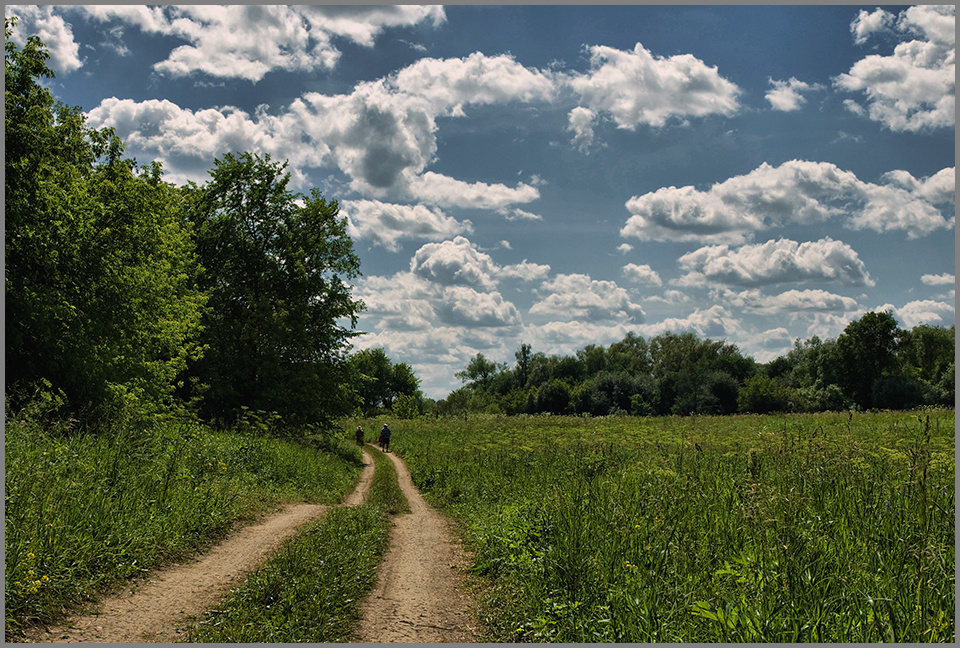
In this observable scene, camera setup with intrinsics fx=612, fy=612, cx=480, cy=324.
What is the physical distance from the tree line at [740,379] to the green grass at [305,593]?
43981 mm

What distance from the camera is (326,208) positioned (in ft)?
109

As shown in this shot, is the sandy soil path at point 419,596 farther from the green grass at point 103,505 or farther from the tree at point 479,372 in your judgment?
the tree at point 479,372

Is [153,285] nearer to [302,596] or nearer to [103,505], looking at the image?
[103,505]

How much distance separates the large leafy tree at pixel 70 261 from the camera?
50.2ft

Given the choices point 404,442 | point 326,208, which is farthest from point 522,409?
point 326,208

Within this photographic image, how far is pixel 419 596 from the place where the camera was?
7184 mm

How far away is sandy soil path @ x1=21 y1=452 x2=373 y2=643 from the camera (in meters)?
5.65

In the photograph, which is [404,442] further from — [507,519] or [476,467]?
[507,519]

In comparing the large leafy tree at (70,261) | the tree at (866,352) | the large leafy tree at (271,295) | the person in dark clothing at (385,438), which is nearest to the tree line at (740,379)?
the tree at (866,352)

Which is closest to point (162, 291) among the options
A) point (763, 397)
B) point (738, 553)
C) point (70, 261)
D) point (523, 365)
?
point (70, 261)

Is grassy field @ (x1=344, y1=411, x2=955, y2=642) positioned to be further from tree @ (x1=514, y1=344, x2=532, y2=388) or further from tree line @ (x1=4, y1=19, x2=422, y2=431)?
tree @ (x1=514, y1=344, x2=532, y2=388)

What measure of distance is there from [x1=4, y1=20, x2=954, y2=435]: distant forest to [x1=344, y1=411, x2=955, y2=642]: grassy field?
1108 cm

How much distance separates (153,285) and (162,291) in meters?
1.53

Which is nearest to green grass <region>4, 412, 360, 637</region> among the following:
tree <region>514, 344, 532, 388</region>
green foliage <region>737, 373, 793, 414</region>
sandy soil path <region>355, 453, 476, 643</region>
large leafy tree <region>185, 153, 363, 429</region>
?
sandy soil path <region>355, 453, 476, 643</region>
